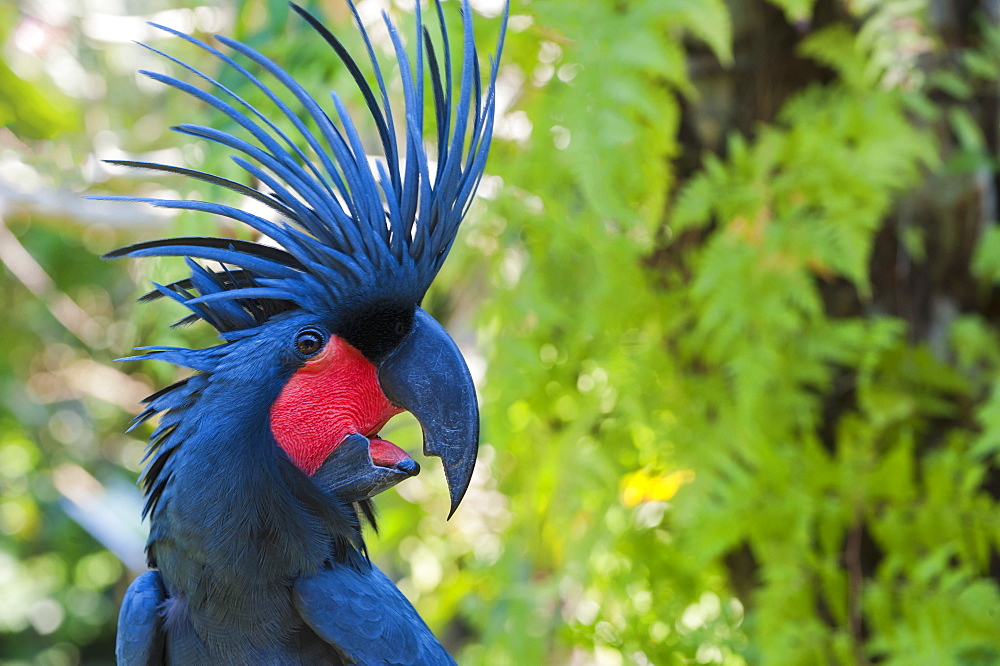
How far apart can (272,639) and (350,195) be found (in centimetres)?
42

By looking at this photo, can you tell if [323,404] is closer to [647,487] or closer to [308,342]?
[308,342]

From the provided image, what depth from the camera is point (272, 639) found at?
0.75 meters

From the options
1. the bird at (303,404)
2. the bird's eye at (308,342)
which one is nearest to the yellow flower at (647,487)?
the bird at (303,404)

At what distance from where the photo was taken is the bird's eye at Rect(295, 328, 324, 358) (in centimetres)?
71

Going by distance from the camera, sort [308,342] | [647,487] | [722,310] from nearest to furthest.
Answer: [308,342], [722,310], [647,487]

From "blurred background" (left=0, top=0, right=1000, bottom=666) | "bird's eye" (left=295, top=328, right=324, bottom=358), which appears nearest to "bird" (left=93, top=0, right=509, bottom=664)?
"bird's eye" (left=295, top=328, right=324, bottom=358)

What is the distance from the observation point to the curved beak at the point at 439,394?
2.37ft

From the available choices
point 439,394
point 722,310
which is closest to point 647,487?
point 722,310

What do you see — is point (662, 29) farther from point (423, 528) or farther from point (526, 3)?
point (423, 528)

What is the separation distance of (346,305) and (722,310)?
2.76 ft

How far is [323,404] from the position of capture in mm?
731

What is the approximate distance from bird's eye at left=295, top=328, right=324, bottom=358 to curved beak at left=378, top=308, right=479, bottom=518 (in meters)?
0.06

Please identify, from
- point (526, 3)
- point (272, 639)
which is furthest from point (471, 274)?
point (272, 639)

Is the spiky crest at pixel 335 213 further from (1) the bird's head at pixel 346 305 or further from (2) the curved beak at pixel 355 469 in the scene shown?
(2) the curved beak at pixel 355 469
